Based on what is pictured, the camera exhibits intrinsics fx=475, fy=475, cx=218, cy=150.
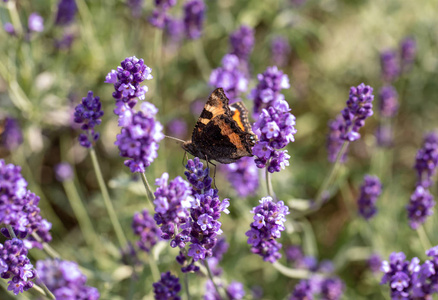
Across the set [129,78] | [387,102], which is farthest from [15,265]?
[387,102]

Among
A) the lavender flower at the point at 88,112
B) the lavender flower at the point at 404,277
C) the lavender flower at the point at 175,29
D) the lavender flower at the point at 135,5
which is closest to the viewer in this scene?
the lavender flower at the point at 404,277

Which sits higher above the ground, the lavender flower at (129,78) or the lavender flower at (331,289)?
the lavender flower at (129,78)

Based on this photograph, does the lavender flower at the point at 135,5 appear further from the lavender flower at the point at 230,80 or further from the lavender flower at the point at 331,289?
the lavender flower at the point at 331,289

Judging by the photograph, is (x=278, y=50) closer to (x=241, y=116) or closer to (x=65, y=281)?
(x=241, y=116)

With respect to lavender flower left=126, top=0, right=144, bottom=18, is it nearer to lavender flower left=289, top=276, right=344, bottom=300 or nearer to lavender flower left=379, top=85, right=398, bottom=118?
lavender flower left=379, top=85, right=398, bottom=118

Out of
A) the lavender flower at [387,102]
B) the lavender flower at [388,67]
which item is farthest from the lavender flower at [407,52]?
the lavender flower at [387,102]

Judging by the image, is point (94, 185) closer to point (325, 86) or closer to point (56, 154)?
point (56, 154)
